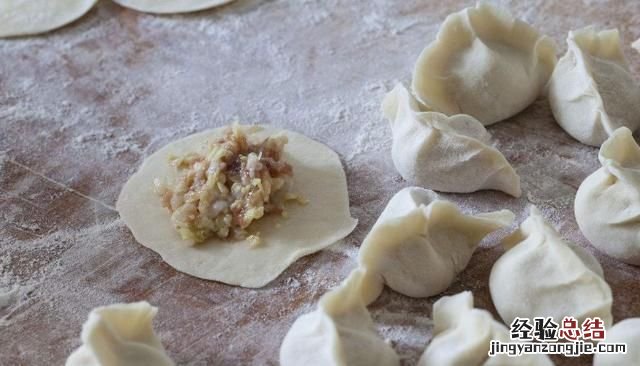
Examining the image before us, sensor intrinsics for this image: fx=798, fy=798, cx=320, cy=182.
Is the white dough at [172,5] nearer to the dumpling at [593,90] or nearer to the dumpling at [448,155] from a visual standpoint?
the dumpling at [448,155]

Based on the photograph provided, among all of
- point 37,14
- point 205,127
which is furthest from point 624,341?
point 37,14

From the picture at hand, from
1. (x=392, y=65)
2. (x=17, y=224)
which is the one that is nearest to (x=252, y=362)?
(x=17, y=224)

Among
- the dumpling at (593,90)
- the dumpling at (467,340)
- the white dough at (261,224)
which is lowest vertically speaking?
the white dough at (261,224)

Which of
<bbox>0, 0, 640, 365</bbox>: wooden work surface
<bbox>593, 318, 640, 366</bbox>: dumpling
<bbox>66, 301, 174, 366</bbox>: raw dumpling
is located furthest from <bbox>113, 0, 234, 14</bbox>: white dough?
<bbox>593, 318, 640, 366</bbox>: dumpling

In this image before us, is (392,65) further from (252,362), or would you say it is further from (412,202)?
(252,362)

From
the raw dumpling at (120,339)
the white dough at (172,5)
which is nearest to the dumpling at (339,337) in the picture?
the raw dumpling at (120,339)

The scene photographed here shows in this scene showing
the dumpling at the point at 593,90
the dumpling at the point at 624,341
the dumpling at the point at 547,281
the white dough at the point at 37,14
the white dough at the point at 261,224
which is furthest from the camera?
the white dough at the point at 37,14
